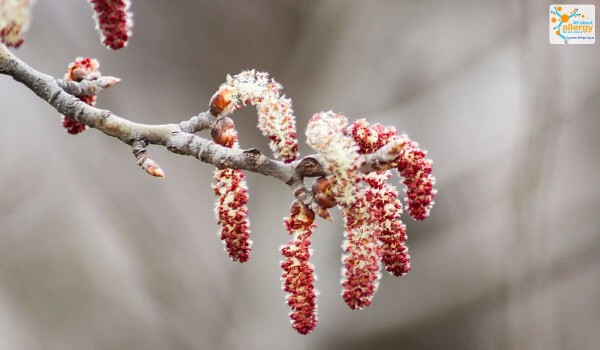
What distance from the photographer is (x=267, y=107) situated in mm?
475

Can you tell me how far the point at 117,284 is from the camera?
900mm

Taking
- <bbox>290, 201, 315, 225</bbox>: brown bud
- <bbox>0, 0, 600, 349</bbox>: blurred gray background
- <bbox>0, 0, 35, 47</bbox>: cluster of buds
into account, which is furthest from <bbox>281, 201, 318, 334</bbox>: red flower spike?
<bbox>0, 0, 600, 349</bbox>: blurred gray background

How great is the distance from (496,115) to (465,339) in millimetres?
390

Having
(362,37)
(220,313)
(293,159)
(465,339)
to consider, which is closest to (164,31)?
(362,37)

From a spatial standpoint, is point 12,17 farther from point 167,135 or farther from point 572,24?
point 572,24

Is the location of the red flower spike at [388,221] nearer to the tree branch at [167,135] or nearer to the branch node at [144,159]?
the tree branch at [167,135]

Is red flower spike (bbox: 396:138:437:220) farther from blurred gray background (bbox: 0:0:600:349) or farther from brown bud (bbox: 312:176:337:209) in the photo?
blurred gray background (bbox: 0:0:600:349)

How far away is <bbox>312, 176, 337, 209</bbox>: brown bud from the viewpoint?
0.43 metres

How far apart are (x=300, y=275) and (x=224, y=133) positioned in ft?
0.46

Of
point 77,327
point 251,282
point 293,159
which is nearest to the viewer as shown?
point 293,159

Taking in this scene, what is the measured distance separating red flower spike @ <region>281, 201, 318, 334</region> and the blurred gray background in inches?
18.8

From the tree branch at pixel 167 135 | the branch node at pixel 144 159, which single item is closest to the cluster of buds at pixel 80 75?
the tree branch at pixel 167 135

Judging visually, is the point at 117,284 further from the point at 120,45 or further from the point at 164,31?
the point at 120,45

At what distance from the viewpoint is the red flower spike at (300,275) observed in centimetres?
45
